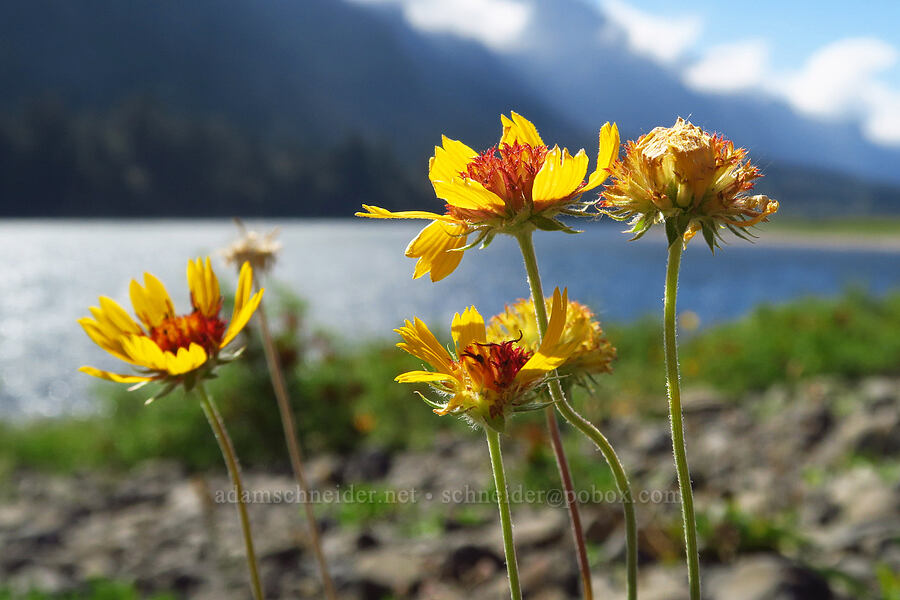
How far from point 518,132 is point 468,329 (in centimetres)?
34

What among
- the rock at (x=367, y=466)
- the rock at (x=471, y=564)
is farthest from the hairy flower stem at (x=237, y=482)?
the rock at (x=367, y=466)

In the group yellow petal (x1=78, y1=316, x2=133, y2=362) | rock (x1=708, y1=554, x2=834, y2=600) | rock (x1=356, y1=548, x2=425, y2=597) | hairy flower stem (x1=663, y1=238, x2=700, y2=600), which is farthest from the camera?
rock (x1=356, y1=548, x2=425, y2=597)

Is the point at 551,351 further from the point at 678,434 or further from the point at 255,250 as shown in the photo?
the point at 255,250

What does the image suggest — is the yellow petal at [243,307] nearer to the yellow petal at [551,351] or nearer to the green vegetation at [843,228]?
the yellow petal at [551,351]

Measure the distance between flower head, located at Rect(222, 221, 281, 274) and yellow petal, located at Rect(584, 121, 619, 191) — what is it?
3.90ft

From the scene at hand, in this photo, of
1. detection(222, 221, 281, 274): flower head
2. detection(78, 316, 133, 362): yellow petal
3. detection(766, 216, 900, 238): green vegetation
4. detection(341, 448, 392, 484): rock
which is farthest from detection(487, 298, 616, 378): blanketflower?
detection(766, 216, 900, 238): green vegetation

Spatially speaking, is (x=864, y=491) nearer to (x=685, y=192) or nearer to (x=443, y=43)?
(x=685, y=192)

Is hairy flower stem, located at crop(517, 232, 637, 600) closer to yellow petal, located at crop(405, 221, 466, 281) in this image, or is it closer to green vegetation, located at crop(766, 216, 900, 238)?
yellow petal, located at crop(405, 221, 466, 281)

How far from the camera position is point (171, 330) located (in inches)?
47.8

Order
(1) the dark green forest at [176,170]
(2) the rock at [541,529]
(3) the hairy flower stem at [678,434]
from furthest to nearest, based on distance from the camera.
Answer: (1) the dark green forest at [176,170], (2) the rock at [541,529], (3) the hairy flower stem at [678,434]

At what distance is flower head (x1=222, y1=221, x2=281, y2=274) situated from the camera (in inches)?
73.9

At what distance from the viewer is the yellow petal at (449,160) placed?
3.30 feet

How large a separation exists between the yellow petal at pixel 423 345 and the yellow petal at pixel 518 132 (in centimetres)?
33

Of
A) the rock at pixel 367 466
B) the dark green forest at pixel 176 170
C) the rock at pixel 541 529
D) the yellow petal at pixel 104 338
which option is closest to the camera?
the yellow petal at pixel 104 338
